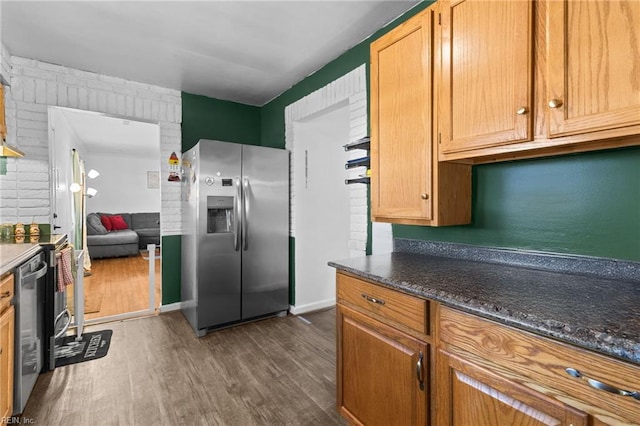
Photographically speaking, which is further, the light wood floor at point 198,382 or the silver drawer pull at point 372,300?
the light wood floor at point 198,382

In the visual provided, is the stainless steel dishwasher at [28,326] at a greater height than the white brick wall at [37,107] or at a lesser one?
lesser

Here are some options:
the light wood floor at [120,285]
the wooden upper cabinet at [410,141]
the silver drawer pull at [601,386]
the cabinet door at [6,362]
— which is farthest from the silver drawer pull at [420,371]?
the light wood floor at [120,285]

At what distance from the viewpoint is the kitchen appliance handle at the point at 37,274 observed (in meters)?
1.85

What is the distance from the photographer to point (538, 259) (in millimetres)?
1494

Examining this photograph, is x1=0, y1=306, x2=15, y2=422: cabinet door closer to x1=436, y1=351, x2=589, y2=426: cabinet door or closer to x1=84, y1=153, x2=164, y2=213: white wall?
x1=436, y1=351, x2=589, y2=426: cabinet door

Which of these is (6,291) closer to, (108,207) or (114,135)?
(114,135)

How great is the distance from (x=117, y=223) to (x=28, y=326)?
611 cm

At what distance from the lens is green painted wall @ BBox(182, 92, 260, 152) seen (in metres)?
3.67

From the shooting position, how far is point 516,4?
1262 millimetres

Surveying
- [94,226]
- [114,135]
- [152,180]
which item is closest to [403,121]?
[114,135]

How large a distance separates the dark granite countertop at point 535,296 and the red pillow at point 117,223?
288 inches

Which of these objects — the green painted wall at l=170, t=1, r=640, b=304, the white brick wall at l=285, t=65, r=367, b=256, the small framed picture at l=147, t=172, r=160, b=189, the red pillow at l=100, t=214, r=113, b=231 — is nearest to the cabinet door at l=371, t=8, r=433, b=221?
the green painted wall at l=170, t=1, r=640, b=304

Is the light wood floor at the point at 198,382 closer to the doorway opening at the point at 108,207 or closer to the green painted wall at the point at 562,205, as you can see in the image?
the doorway opening at the point at 108,207

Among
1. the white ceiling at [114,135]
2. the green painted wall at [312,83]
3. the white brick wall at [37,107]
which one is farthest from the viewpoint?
the white ceiling at [114,135]
